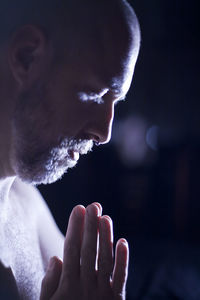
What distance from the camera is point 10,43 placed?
1.78ft

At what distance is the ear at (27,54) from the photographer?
537mm

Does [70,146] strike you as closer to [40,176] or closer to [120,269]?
[40,176]

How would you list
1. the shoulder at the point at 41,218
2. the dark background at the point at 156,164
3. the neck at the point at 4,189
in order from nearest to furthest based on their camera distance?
1. the neck at the point at 4,189
2. the shoulder at the point at 41,218
3. the dark background at the point at 156,164

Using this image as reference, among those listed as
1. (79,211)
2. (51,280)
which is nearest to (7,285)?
(51,280)

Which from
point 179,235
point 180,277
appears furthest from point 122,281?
point 179,235

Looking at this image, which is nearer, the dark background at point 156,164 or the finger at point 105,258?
the finger at point 105,258

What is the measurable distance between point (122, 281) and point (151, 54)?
1.09 metres

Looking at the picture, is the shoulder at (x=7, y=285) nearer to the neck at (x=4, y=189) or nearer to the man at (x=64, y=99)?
the man at (x=64, y=99)

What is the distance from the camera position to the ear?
54 centimetres

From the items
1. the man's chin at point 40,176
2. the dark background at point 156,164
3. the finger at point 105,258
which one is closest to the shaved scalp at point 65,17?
the man's chin at point 40,176

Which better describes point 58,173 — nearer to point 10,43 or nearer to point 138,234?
point 10,43

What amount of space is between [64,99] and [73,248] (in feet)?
0.88

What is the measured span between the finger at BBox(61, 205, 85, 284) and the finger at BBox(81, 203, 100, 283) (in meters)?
0.01

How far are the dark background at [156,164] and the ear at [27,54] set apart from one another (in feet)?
1.84
